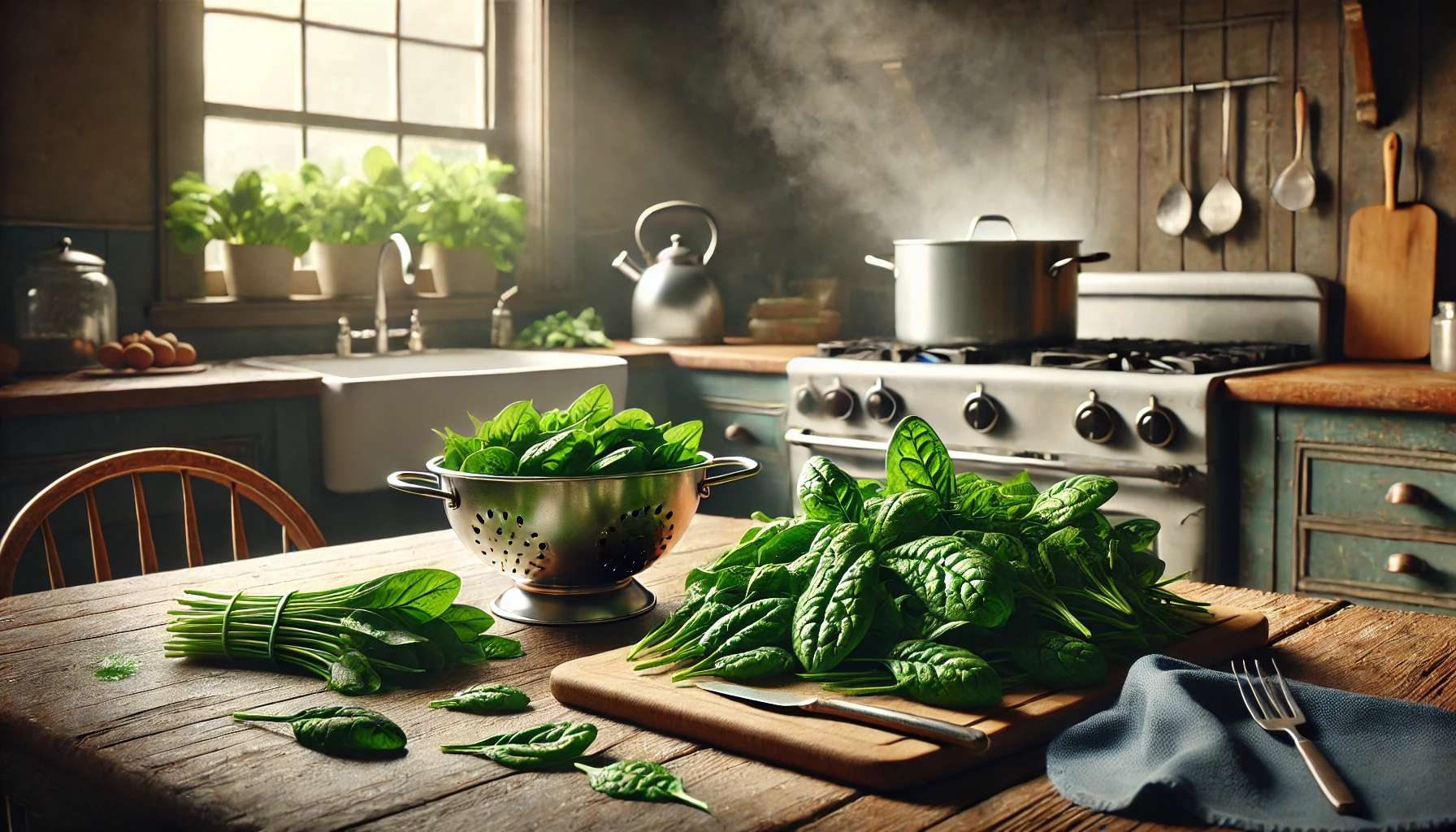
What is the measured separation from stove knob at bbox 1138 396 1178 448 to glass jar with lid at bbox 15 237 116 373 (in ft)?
6.97

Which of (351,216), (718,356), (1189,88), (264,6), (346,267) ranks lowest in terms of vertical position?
(718,356)

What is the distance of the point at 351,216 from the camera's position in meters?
3.24

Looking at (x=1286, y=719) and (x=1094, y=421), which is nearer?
(x=1286, y=719)

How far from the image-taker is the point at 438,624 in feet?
3.07

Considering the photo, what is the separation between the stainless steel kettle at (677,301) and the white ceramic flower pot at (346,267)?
0.66 meters

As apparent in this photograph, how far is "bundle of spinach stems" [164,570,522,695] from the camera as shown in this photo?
0.90 m

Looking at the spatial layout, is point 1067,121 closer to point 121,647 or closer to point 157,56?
point 157,56

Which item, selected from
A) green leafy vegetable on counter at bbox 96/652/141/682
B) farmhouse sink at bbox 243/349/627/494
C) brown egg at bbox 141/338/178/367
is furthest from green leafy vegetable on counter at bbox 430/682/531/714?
brown egg at bbox 141/338/178/367

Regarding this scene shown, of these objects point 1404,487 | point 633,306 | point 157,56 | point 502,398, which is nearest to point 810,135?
point 633,306

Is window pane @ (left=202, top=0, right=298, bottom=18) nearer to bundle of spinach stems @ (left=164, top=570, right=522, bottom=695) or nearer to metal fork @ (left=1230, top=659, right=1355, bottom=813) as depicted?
bundle of spinach stems @ (left=164, top=570, right=522, bottom=695)

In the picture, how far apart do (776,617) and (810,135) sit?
3.13 meters

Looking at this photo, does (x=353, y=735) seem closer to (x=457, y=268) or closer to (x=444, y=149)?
(x=457, y=268)

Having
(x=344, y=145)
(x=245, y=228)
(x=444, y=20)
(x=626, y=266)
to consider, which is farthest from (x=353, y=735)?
(x=444, y=20)

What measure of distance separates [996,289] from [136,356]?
5.86 ft
